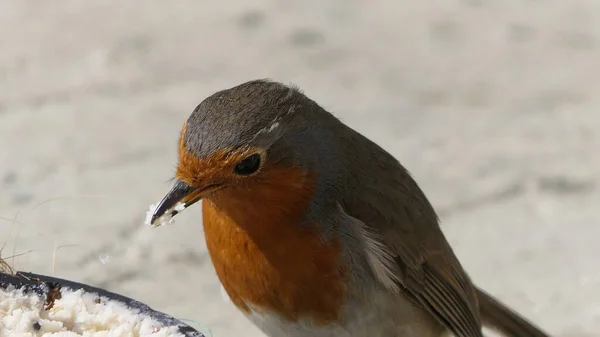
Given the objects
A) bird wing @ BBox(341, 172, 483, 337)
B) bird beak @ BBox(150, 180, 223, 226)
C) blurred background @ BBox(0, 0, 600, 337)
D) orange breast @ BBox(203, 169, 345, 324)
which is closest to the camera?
bird beak @ BBox(150, 180, 223, 226)

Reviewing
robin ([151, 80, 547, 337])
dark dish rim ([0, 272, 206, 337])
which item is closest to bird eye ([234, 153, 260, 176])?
robin ([151, 80, 547, 337])

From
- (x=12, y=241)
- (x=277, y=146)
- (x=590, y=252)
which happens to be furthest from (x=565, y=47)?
(x=277, y=146)

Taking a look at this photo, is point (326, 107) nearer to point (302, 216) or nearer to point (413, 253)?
point (413, 253)

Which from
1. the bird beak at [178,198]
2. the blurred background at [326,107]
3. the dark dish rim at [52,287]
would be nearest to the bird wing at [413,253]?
the bird beak at [178,198]

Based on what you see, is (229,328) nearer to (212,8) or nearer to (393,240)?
(393,240)

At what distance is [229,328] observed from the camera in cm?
547

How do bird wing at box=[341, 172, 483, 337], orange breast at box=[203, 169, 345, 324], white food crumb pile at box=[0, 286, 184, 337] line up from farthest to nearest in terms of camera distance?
bird wing at box=[341, 172, 483, 337]
orange breast at box=[203, 169, 345, 324]
white food crumb pile at box=[0, 286, 184, 337]

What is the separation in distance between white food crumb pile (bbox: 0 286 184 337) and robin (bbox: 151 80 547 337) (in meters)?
0.47

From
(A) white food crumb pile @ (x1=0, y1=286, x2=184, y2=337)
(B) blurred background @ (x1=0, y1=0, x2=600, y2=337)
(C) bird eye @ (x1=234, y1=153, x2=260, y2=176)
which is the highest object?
(B) blurred background @ (x1=0, y1=0, x2=600, y2=337)

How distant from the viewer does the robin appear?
3420 mm

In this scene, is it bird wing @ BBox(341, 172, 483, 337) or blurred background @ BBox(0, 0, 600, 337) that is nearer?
bird wing @ BBox(341, 172, 483, 337)

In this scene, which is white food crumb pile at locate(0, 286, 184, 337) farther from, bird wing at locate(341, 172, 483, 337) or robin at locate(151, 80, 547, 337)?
bird wing at locate(341, 172, 483, 337)

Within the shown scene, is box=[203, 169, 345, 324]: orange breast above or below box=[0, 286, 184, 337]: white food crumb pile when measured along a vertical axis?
above

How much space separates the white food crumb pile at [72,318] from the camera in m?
2.84
